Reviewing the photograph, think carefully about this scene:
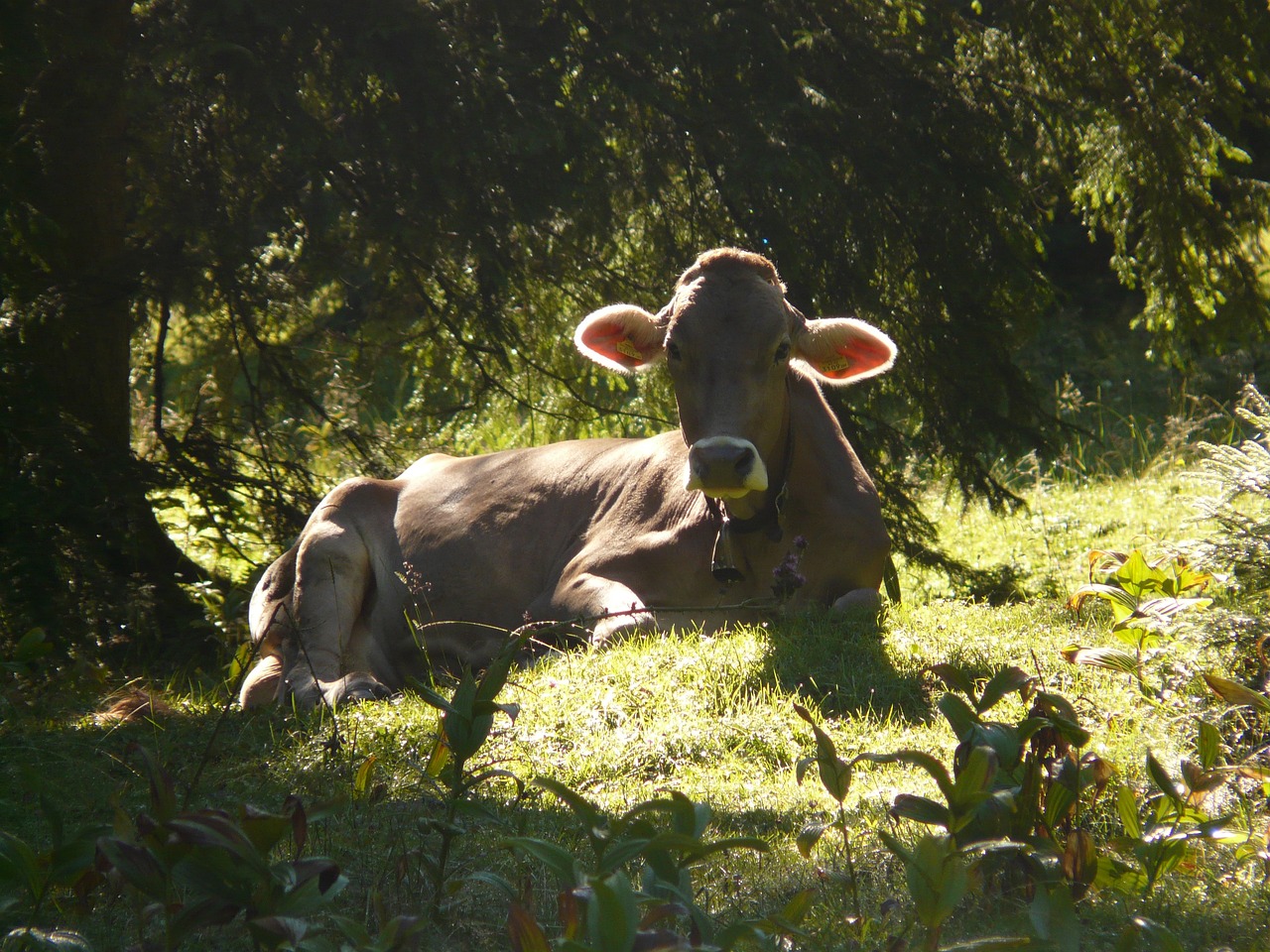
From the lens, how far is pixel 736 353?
5680mm

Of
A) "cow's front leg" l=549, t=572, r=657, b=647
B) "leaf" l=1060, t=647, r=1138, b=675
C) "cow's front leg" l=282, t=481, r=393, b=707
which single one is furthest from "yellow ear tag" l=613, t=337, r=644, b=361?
"leaf" l=1060, t=647, r=1138, b=675

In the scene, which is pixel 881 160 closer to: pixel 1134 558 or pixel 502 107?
pixel 502 107

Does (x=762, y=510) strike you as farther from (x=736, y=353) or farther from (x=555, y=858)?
(x=555, y=858)

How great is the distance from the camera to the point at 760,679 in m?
4.49

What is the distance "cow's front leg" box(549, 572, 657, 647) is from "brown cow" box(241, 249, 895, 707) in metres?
0.01

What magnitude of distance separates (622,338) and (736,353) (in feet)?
3.09

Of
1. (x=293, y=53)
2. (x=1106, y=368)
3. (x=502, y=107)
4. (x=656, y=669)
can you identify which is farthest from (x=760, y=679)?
(x=1106, y=368)

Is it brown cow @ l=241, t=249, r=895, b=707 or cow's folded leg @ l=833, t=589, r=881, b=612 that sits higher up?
brown cow @ l=241, t=249, r=895, b=707

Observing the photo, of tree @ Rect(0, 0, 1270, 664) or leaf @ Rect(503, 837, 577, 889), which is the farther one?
tree @ Rect(0, 0, 1270, 664)

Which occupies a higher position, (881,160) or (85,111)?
(85,111)

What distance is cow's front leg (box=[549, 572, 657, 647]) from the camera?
5594 mm

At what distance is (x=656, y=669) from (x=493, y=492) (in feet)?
9.42

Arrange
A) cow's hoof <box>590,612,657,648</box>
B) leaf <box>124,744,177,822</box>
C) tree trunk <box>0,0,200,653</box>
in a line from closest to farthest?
1. leaf <box>124,744,177,822</box>
2. tree trunk <box>0,0,200,653</box>
3. cow's hoof <box>590,612,657,648</box>

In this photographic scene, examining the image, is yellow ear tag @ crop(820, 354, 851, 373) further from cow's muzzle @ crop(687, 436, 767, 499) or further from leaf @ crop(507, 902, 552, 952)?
leaf @ crop(507, 902, 552, 952)
